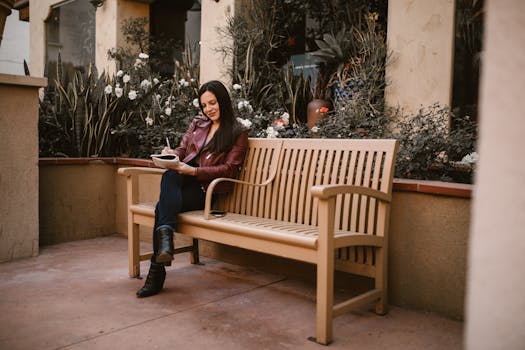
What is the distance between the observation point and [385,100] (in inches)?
198

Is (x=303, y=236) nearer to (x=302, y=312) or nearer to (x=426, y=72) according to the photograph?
(x=302, y=312)

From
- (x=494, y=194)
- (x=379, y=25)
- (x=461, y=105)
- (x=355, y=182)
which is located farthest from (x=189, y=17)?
(x=494, y=194)

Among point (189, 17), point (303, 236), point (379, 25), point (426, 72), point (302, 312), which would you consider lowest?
point (302, 312)

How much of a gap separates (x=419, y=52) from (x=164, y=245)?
3207mm

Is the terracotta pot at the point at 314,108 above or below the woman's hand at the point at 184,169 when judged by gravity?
above

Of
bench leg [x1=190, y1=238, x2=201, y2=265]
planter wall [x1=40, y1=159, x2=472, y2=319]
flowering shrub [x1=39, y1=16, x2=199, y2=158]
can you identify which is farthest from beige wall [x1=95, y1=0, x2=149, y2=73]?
planter wall [x1=40, y1=159, x2=472, y2=319]

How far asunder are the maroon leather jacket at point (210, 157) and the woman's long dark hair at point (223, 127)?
4 centimetres

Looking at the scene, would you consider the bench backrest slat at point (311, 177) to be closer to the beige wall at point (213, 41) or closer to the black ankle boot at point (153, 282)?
the black ankle boot at point (153, 282)

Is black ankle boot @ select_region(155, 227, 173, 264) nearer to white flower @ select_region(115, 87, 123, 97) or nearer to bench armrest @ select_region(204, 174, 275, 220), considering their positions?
bench armrest @ select_region(204, 174, 275, 220)

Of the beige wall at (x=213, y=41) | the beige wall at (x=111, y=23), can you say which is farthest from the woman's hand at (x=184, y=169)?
the beige wall at (x=111, y=23)

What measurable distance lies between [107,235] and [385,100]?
3214mm

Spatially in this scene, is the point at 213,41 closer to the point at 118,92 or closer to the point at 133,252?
the point at 118,92

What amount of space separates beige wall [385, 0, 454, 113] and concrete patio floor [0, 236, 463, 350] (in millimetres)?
2366

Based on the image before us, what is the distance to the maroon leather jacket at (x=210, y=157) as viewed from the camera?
3.38 metres
